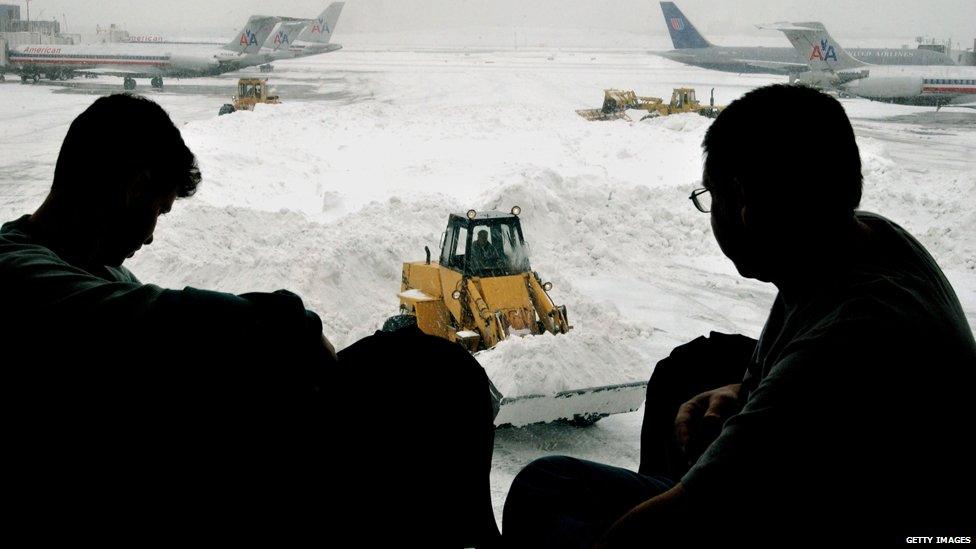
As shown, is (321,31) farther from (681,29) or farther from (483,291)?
(483,291)

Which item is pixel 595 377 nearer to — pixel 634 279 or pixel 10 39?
pixel 634 279

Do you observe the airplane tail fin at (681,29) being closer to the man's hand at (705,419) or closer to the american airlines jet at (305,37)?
the american airlines jet at (305,37)

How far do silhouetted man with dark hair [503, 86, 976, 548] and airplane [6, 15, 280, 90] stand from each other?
1118 inches

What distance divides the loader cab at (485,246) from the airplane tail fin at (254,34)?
102 ft

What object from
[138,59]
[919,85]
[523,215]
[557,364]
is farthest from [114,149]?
[138,59]

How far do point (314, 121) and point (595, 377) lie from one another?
1458 cm

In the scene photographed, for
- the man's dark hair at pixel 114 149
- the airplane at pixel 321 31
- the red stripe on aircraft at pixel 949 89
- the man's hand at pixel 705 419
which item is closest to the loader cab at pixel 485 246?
the man's hand at pixel 705 419

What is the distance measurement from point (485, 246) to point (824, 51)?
22.4 metres

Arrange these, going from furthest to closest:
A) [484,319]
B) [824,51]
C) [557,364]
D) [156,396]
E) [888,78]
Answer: [824,51]
[888,78]
[484,319]
[557,364]
[156,396]

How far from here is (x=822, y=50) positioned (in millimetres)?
24094

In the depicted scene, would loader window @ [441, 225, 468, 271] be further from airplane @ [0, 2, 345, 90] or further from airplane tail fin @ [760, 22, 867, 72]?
airplane @ [0, 2, 345, 90]

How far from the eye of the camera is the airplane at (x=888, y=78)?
20609mm

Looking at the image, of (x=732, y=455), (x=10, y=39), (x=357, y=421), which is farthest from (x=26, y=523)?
(x=10, y=39)

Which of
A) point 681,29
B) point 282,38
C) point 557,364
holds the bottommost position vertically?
point 557,364
